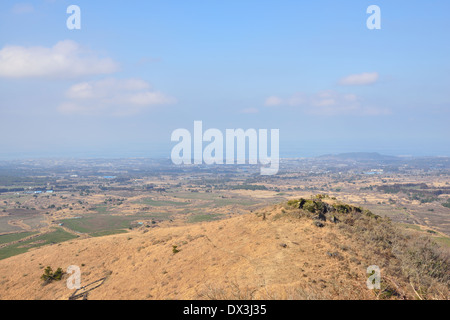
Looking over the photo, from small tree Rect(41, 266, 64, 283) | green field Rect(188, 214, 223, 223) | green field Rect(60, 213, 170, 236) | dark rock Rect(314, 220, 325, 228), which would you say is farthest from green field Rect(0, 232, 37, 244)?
dark rock Rect(314, 220, 325, 228)

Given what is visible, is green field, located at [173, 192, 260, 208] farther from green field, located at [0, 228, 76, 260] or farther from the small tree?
the small tree

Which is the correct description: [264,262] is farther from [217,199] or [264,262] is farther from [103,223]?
[217,199]

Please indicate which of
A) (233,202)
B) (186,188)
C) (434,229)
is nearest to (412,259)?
(434,229)

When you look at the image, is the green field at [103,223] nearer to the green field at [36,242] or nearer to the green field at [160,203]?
the green field at [36,242]

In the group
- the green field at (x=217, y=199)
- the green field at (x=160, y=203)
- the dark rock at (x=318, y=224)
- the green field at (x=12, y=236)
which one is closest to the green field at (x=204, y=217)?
the green field at (x=217, y=199)

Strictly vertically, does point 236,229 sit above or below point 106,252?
above

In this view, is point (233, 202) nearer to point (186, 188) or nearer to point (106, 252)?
point (186, 188)
